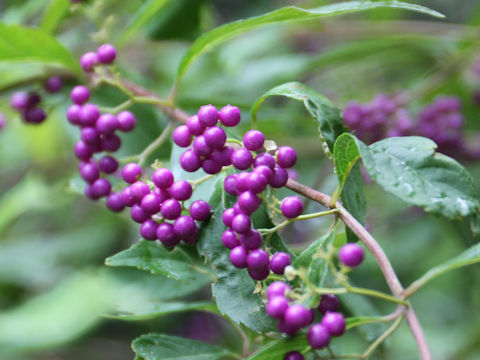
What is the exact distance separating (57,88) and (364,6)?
92 centimetres

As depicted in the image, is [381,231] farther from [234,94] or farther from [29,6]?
[29,6]

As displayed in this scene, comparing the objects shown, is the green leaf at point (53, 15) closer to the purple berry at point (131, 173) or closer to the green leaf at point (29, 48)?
the green leaf at point (29, 48)

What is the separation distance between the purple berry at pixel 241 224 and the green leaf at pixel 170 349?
0.94 feet

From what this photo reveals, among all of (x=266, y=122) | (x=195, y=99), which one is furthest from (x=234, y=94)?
(x=195, y=99)

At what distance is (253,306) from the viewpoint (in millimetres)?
908

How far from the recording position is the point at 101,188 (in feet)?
3.95

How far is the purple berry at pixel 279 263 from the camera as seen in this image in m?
0.85

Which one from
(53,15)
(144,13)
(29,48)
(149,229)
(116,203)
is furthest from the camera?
(53,15)

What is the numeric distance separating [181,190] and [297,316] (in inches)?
12.4

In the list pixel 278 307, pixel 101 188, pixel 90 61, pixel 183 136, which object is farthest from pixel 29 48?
pixel 278 307

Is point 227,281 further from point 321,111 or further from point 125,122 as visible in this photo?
point 125,122

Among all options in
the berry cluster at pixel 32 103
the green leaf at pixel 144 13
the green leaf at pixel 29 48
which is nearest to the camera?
the green leaf at pixel 29 48

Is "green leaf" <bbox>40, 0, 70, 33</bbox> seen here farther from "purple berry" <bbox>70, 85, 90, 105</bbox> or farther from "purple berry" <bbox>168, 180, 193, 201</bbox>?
"purple berry" <bbox>168, 180, 193, 201</bbox>


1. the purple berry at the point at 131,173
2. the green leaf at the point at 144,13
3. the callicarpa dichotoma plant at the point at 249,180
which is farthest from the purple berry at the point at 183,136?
the green leaf at the point at 144,13
